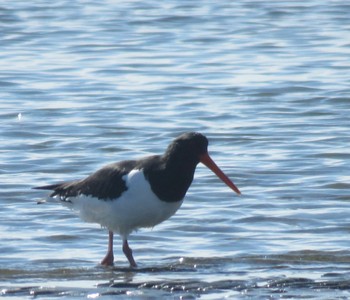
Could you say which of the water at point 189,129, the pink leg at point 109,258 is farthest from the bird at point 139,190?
the water at point 189,129

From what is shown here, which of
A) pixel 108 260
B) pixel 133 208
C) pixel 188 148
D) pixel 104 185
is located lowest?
pixel 108 260

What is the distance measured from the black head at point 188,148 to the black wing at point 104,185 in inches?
12.4

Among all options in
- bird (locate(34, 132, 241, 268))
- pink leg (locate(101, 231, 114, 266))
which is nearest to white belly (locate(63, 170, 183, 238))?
bird (locate(34, 132, 241, 268))

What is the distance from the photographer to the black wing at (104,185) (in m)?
8.66

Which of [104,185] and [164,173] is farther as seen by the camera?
[104,185]

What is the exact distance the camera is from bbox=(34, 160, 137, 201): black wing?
866cm

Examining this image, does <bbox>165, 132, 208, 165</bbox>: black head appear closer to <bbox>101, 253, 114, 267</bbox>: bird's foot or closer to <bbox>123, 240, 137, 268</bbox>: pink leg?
<bbox>123, 240, 137, 268</bbox>: pink leg

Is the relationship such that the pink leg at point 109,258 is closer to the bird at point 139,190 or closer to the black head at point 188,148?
the bird at point 139,190

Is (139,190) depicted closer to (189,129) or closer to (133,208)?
(133,208)

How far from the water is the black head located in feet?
2.52

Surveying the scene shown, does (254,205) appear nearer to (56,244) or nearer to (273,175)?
(273,175)

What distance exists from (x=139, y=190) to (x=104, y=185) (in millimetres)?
326

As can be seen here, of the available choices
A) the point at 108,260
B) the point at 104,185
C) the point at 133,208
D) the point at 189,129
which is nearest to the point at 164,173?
the point at 133,208

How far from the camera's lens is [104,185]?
28.7 feet
